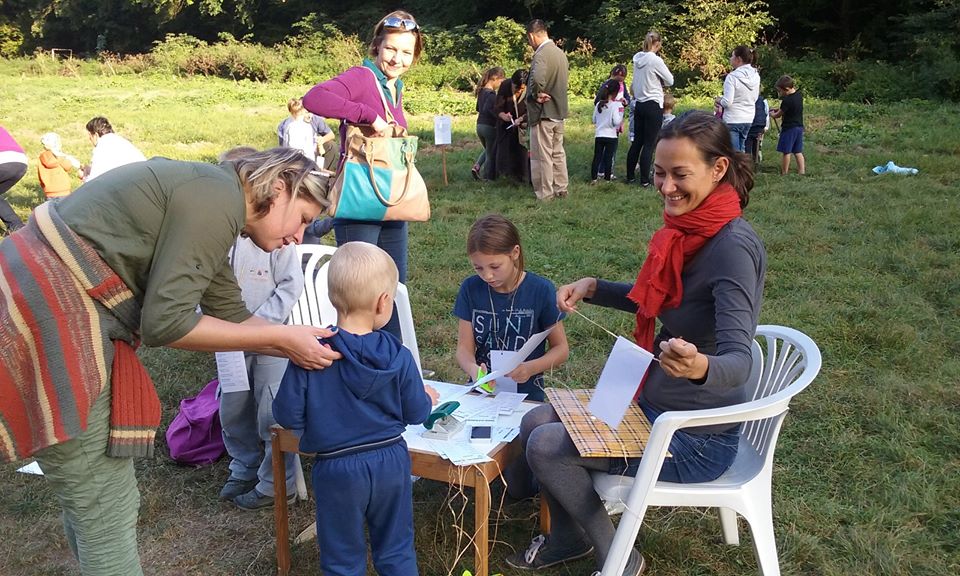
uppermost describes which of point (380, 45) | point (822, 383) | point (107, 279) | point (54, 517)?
point (380, 45)

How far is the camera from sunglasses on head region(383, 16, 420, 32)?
11.5 ft

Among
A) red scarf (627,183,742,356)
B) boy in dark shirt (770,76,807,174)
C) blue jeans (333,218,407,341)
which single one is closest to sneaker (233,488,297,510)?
blue jeans (333,218,407,341)

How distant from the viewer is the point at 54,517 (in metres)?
3.14

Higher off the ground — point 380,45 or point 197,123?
point 380,45

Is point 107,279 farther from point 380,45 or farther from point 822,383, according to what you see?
point 822,383

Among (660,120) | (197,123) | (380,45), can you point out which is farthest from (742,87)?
(197,123)

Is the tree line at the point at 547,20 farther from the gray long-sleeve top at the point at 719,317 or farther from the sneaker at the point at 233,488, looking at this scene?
the sneaker at the point at 233,488

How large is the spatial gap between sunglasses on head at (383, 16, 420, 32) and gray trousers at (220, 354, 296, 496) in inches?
65.8

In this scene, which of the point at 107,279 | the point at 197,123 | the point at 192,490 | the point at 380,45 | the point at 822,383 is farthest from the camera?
the point at 197,123

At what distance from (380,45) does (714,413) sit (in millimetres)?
2464

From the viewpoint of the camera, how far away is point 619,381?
2158 millimetres

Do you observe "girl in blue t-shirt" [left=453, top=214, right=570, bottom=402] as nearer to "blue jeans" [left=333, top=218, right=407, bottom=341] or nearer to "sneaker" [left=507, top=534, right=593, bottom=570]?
"blue jeans" [left=333, top=218, right=407, bottom=341]

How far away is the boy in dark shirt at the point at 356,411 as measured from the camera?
83.8 inches

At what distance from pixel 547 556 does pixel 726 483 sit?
755 millimetres
